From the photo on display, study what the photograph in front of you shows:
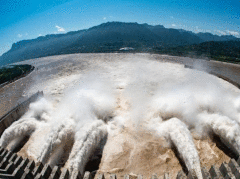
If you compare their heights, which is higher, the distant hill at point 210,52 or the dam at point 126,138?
the dam at point 126,138

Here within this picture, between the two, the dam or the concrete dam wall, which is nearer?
the dam

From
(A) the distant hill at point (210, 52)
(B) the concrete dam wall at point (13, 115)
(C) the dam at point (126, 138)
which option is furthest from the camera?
(A) the distant hill at point (210, 52)

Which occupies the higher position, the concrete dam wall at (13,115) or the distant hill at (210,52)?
the concrete dam wall at (13,115)

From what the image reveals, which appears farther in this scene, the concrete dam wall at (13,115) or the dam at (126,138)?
the concrete dam wall at (13,115)

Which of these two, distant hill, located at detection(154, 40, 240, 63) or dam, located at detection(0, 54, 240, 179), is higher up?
dam, located at detection(0, 54, 240, 179)

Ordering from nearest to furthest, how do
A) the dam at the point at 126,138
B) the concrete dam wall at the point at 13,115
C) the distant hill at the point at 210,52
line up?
the dam at the point at 126,138, the concrete dam wall at the point at 13,115, the distant hill at the point at 210,52

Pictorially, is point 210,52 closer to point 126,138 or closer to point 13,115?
point 126,138

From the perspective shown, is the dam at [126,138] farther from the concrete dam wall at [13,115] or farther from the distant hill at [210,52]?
the distant hill at [210,52]

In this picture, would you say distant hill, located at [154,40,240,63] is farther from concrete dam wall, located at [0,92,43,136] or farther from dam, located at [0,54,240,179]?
concrete dam wall, located at [0,92,43,136]

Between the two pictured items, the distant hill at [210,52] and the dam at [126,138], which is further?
the distant hill at [210,52]

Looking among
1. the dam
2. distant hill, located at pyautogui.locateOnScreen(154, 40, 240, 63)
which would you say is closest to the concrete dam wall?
the dam

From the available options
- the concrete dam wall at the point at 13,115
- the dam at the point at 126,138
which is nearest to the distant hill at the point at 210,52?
the dam at the point at 126,138
